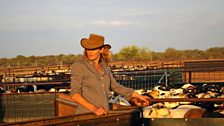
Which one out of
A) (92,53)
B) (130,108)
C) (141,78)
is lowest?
(141,78)

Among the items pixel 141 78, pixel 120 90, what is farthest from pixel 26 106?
pixel 141 78

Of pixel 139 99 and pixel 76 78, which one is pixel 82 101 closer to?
pixel 76 78

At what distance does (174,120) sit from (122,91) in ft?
2.12

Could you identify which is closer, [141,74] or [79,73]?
[79,73]

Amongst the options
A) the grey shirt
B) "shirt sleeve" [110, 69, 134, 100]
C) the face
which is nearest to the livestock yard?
"shirt sleeve" [110, 69, 134, 100]

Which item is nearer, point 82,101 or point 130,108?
point 82,101

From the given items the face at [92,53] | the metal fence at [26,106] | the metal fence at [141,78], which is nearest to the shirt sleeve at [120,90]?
the face at [92,53]

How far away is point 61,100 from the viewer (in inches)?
278

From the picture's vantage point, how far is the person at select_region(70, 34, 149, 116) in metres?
4.46

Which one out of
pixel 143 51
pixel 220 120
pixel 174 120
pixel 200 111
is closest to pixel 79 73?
pixel 174 120

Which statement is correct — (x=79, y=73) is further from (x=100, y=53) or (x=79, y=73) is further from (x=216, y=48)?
(x=216, y=48)

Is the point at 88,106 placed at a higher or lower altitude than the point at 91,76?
lower

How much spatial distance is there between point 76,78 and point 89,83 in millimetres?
189

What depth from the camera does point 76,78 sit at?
4.51 m
